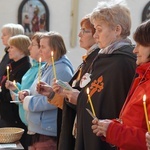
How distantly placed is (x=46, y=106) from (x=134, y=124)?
1362mm

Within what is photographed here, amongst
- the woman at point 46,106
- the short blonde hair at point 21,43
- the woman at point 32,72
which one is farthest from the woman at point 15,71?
the woman at point 46,106

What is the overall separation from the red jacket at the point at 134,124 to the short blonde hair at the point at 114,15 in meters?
0.50

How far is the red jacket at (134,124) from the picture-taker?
1767mm

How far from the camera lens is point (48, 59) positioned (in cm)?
322

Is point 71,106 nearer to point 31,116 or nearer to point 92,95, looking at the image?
point 92,95

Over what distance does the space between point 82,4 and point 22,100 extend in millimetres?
3289

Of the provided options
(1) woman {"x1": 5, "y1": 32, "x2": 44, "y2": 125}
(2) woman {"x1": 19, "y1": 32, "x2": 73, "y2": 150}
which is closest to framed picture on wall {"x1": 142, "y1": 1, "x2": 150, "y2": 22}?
(1) woman {"x1": 5, "y1": 32, "x2": 44, "y2": 125}

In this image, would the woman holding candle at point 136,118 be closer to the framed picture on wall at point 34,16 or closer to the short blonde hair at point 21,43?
the short blonde hair at point 21,43

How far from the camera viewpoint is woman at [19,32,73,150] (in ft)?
10.2

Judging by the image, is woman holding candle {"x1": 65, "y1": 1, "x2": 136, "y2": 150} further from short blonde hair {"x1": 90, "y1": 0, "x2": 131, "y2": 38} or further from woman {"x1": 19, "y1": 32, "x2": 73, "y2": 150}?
woman {"x1": 19, "y1": 32, "x2": 73, "y2": 150}

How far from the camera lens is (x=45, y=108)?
3.09 m

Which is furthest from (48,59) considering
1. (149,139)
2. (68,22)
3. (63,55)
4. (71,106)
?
(68,22)

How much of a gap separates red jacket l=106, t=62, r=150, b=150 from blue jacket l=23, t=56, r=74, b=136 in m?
1.28

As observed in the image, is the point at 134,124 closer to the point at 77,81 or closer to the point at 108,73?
the point at 108,73
